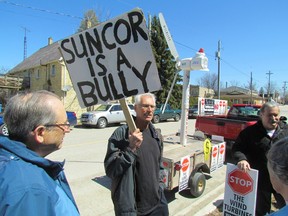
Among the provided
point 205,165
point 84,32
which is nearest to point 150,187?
point 84,32

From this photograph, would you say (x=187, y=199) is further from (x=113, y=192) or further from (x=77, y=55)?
(x=77, y=55)

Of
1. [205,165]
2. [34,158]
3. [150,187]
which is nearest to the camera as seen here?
[34,158]

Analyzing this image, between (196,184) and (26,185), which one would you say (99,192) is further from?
(26,185)

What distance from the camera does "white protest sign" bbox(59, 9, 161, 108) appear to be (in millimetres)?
2092

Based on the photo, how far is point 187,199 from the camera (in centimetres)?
543

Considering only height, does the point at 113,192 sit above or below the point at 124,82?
below

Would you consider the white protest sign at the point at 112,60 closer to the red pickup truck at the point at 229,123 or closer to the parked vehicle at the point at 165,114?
the red pickup truck at the point at 229,123

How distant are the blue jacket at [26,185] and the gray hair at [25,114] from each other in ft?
0.41

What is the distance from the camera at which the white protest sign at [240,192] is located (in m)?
3.46

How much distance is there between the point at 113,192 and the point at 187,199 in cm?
325

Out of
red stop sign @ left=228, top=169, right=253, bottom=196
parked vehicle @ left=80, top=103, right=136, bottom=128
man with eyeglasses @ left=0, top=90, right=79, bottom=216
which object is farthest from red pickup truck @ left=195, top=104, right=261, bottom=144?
parked vehicle @ left=80, top=103, right=136, bottom=128

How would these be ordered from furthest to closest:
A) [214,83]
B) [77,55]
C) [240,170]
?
[214,83]
[240,170]
[77,55]

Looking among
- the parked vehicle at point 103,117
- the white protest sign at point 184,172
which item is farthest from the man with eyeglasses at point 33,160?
the parked vehicle at point 103,117

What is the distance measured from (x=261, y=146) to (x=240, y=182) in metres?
0.56
